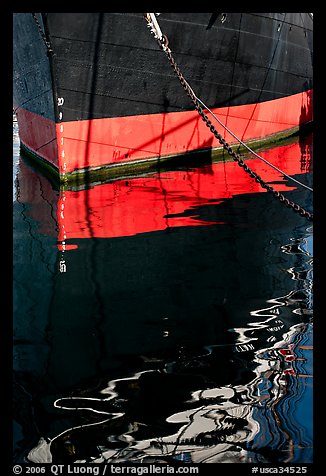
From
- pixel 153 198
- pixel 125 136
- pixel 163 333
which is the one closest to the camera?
pixel 163 333

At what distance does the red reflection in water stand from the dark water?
5cm

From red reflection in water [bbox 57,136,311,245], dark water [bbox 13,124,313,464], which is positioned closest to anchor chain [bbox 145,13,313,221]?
dark water [bbox 13,124,313,464]

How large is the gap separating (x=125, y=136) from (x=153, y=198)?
7.38 ft

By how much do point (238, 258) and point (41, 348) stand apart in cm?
255

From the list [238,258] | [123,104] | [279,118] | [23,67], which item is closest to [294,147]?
[279,118]

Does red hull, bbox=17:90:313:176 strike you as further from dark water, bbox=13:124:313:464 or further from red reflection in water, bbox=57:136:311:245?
dark water, bbox=13:124:313:464

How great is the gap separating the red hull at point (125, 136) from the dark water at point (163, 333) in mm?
2080

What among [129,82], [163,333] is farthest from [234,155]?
[129,82]

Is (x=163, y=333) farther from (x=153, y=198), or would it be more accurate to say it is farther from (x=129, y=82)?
(x=129, y=82)

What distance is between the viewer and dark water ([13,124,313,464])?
2.90m

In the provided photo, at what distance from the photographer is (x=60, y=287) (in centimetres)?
508

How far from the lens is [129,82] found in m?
10.0

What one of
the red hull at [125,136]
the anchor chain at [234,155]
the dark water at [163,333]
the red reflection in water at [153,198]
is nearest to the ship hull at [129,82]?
the red hull at [125,136]

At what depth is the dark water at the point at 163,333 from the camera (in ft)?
9.52
